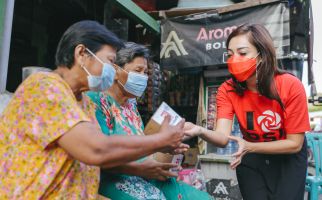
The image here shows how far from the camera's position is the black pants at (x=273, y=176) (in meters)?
2.06

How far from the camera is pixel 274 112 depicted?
6.71ft

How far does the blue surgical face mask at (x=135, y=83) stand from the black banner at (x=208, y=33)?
2830mm

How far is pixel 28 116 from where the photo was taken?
1256 millimetres

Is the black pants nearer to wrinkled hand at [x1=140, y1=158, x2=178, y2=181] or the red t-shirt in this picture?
the red t-shirt

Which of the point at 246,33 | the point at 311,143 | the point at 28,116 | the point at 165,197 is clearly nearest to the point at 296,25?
the point at 311,143

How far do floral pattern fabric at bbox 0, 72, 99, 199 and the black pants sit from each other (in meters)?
1.28

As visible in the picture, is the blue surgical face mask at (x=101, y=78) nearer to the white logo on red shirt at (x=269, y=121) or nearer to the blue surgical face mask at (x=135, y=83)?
the blue surgical face mask at (x=135, y=83)

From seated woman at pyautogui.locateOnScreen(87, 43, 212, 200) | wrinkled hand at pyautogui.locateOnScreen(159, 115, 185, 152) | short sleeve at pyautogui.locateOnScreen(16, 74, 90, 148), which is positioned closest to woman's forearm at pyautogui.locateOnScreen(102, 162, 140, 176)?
seated woman at pyautogui.locateOnScreen(87, 43, 212, 200)

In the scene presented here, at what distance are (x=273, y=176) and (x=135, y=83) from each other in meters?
1.13

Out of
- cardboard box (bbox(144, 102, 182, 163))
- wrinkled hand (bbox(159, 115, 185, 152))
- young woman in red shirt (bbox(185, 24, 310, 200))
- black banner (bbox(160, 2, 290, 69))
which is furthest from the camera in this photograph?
black banner (bbox(160, 2, 290, 69))

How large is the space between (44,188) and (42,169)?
75 mm

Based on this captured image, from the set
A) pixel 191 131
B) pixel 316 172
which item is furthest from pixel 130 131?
pixel 316 172

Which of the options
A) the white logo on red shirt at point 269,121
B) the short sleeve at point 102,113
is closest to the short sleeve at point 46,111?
the short sleeve at point 102,113

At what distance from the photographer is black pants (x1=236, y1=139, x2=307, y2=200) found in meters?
2.06
